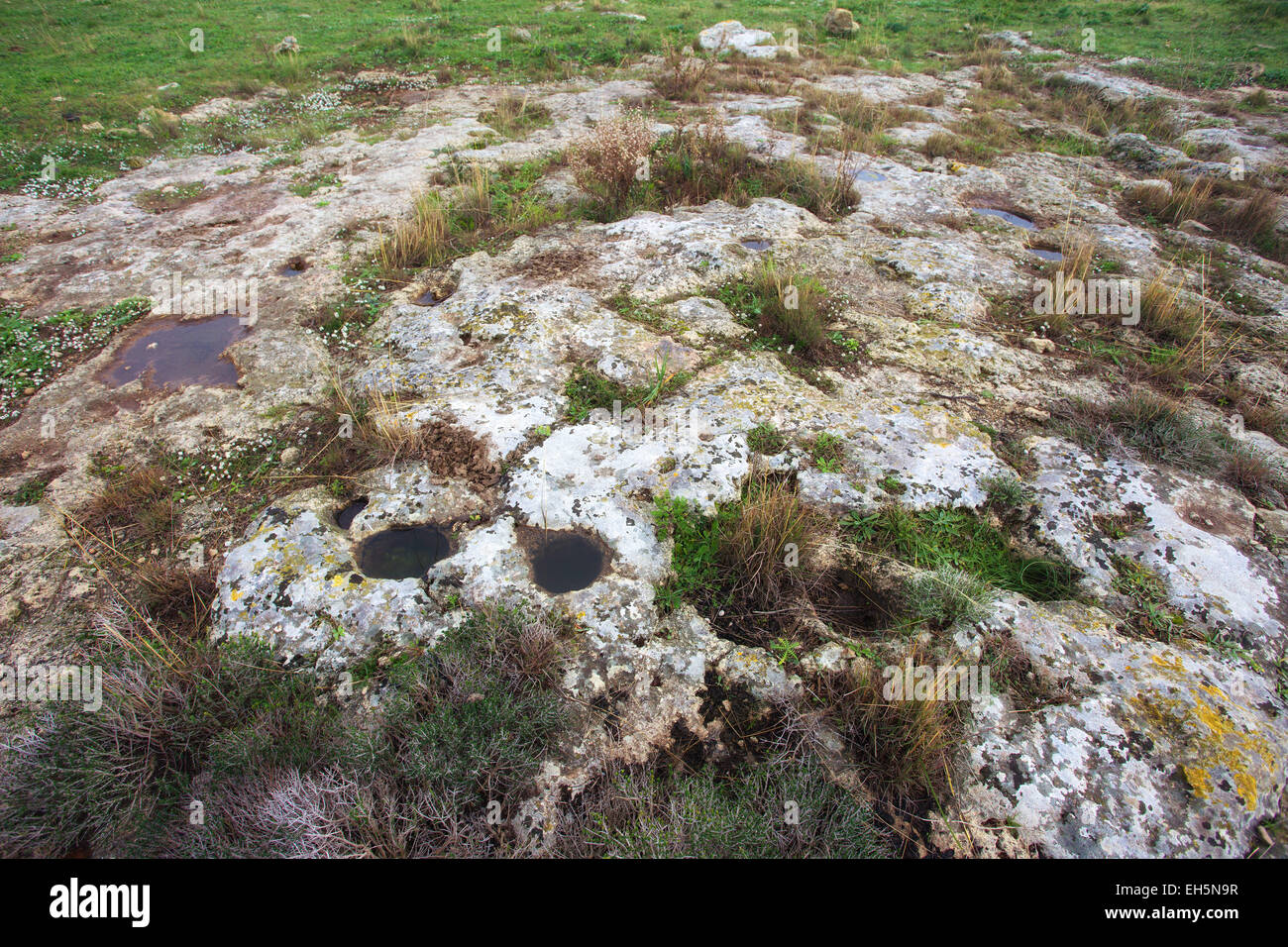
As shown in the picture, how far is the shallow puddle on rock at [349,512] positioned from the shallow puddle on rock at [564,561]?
137 centimetres

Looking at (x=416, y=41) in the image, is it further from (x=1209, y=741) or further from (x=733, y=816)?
(x=1209, y=741)

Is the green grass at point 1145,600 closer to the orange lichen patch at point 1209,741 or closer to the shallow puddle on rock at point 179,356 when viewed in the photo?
the orange lichen patch at point 1209,741

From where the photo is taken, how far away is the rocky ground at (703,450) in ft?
9.30

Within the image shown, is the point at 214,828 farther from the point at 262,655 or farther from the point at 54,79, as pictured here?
the point at 54,79

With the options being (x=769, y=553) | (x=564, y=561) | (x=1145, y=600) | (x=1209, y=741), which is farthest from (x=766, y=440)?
(x=1209, y=741)

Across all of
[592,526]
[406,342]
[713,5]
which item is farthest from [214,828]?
[713,5]

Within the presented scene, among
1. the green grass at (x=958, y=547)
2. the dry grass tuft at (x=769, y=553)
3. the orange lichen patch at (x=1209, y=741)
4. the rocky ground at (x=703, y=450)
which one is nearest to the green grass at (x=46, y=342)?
the rocky ground at (x=703, y=450)

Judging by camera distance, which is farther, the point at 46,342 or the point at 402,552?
the point at 46,342

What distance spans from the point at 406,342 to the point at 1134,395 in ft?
20.8

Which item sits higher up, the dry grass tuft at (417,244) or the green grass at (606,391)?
the dry grass tuft at (417,244)

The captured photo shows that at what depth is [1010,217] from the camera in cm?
763

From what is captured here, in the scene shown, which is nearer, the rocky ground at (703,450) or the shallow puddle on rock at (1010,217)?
the rocky ground at (703,450)

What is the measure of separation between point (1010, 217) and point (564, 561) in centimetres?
800

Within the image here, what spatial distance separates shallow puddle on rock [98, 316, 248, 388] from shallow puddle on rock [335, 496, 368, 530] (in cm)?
215
